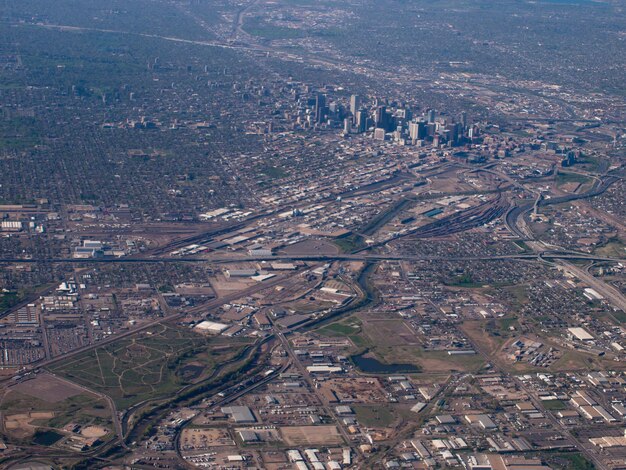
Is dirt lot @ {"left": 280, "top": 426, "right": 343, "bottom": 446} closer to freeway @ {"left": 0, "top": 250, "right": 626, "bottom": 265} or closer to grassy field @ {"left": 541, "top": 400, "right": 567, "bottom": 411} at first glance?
grassy field @ {"left": 541, "top": 400, "right": 567, "bottom": 411}

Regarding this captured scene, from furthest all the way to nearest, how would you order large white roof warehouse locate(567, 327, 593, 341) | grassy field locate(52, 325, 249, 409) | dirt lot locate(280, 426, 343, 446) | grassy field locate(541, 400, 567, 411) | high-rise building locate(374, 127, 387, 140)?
high-rise building locate(374, 127, 387, 140)
large white roof warehouse locate(567, 327, 593, 341)
grassy field locate(541, 400, 567, 411)
grassy field locate(52, 325, 249, 409)
dirt lot locate(280, 426, 343, 446)

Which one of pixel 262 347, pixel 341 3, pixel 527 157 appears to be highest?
pixel 262 347

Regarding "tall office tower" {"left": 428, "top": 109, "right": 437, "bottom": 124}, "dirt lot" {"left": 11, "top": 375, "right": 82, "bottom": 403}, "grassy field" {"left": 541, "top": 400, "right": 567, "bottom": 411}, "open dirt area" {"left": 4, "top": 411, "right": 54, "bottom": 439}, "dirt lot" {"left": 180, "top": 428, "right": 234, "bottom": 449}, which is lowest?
"tall office tower" {"left": 428, "top": 109, "right": 437, "bottom": 124}

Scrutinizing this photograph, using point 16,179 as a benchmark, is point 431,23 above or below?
below

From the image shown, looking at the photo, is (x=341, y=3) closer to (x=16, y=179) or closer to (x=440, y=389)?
(x=16, y=179)

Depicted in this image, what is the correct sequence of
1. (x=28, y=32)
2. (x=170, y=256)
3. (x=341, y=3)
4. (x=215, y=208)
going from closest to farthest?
(x=170, y=256) < (x=215, y=208) < (x=28, y=32) < (x=341, y=3)

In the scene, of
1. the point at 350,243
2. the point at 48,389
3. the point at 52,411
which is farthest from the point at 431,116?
the point at 52,411

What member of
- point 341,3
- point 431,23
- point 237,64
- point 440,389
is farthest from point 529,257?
point 341,3

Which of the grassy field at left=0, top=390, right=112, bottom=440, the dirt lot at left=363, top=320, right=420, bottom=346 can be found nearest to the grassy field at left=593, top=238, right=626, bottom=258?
the dirt lot at left=363, top=320, right=420, bottom=346
